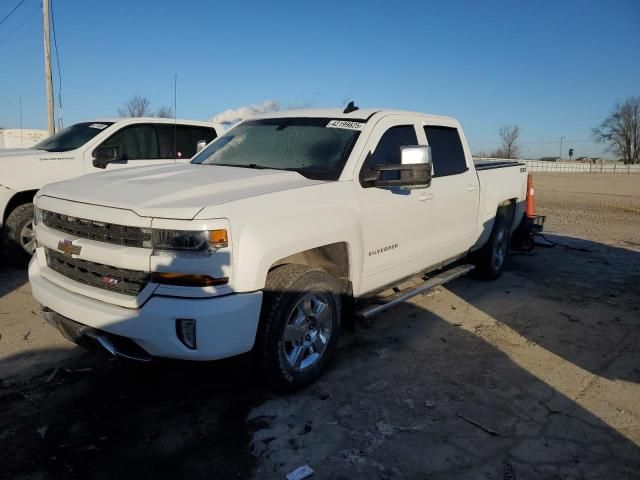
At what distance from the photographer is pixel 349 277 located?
3666 millimetres

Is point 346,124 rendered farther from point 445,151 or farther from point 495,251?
point 495,251

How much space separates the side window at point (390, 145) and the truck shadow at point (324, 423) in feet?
5.12

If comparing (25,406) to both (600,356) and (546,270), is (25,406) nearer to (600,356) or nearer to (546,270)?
(600,356)

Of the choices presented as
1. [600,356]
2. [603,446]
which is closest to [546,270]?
[600,356]

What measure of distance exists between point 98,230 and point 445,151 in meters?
3.55

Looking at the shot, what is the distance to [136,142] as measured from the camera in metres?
7.45

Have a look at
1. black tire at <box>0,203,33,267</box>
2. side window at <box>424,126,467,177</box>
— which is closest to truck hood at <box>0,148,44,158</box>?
black tire at <box>0,203,33,267</box>

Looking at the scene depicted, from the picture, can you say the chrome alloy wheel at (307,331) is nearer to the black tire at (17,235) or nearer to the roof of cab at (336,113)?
the roof of cab at (336,113)

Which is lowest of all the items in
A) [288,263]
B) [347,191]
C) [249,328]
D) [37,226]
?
[249,328]

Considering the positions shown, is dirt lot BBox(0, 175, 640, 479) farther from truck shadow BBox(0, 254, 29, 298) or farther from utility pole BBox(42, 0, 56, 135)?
utility pole BBox(42, 0, 56, 135)

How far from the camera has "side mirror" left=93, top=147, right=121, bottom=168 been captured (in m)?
6.76

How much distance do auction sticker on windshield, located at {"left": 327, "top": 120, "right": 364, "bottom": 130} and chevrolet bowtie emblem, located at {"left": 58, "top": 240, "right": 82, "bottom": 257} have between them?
7.16 feet

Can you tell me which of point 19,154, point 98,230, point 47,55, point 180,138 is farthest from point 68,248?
point 47,55

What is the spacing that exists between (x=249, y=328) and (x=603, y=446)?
2170 mm
